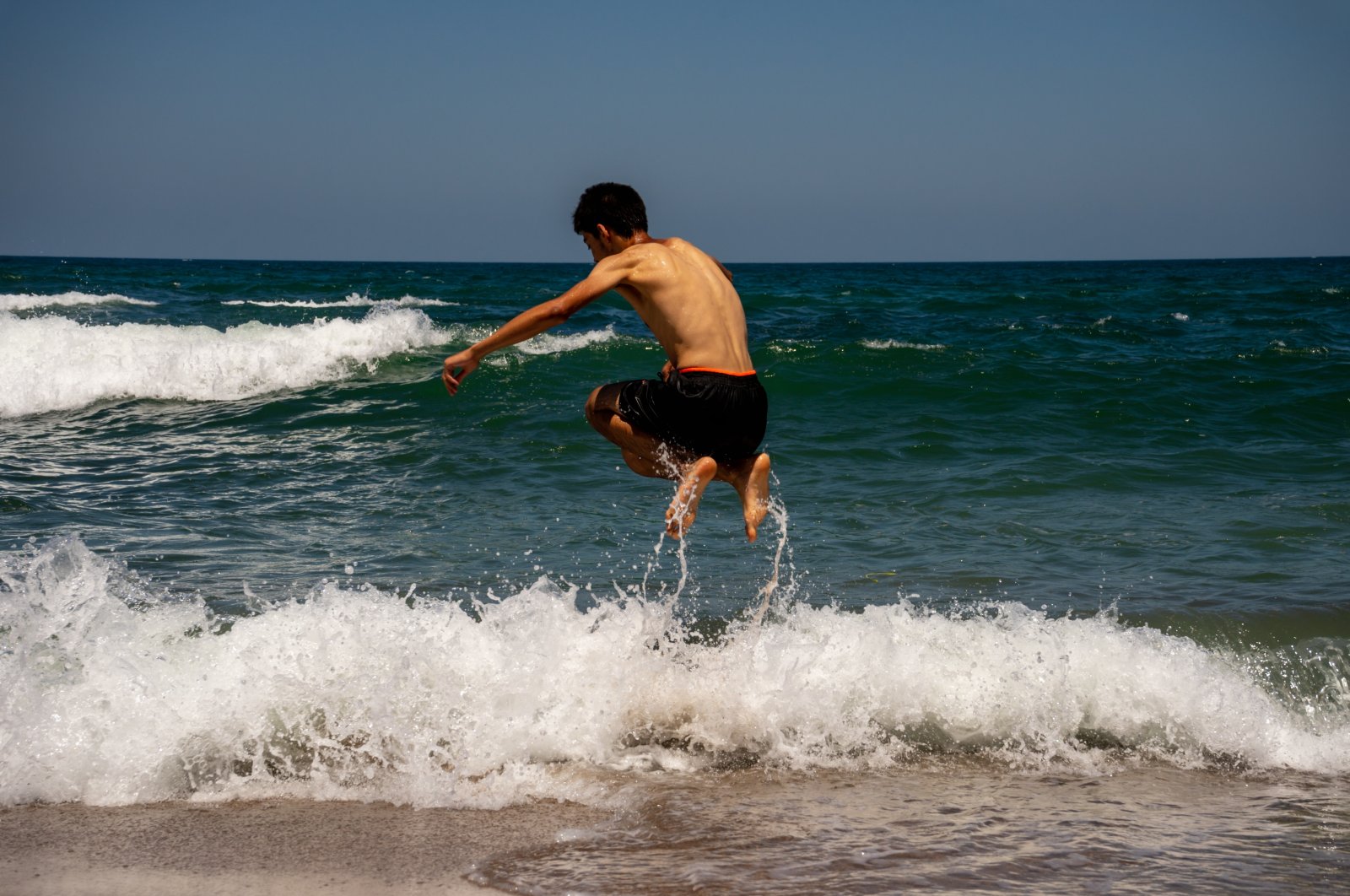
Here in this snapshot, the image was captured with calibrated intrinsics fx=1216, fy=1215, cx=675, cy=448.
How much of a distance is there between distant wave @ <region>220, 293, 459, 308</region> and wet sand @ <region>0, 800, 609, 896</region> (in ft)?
65.8

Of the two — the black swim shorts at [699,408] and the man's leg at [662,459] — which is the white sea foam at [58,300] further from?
the black swim shorts at [699,408]

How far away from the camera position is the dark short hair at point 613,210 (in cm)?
482

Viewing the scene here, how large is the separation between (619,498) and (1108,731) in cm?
468

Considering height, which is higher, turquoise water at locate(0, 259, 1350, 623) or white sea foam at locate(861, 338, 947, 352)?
white sea foam at locate(861, 338, 947, 352)

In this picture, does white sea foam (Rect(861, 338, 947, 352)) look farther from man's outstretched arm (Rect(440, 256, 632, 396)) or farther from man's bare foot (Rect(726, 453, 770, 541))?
man's outstretched arm (Rect(440, 256, 632, 396))

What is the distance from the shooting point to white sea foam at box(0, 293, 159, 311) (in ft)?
79.3

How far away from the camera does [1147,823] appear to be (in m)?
4.04

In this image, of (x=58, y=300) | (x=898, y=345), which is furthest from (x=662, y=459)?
(x=58, y=300)

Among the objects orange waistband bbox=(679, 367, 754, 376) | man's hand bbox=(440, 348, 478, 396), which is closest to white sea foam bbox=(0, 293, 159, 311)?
man's hand bbox=(440, 348, 478, 396)

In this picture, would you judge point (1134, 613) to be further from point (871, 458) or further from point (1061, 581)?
point (871, 458)

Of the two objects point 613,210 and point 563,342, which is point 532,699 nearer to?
point 613,210

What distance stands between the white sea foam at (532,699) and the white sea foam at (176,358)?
956cm

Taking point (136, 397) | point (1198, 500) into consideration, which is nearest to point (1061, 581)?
point (1198, 500)

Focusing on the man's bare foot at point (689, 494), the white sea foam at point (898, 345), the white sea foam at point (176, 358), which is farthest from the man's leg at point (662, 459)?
the white sea foam at point (898, 345)
